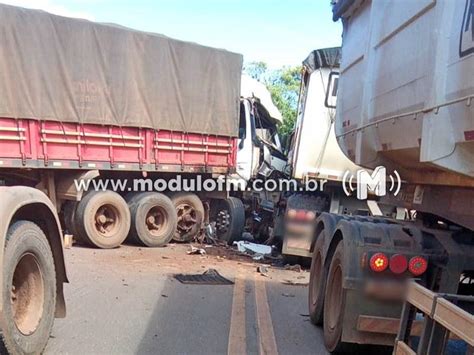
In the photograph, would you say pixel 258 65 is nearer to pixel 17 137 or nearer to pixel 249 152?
pixel 249 152

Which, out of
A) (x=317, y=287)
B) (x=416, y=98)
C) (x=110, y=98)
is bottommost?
(x=317, y=287)

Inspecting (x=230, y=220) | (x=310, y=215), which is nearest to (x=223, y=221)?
(x=230, y=220)

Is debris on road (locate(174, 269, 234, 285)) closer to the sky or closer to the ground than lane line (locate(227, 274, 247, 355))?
closer to the ground

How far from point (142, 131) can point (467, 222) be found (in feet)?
24.7

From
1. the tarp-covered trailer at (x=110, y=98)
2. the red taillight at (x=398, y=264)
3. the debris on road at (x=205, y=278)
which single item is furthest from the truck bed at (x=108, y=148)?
the red taillight at (x=398, y=264)

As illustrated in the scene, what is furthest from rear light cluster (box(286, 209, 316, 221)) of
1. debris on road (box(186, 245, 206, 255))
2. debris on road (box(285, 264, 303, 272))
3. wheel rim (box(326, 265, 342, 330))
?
wheel rim (box(326, 265, 342, 330))

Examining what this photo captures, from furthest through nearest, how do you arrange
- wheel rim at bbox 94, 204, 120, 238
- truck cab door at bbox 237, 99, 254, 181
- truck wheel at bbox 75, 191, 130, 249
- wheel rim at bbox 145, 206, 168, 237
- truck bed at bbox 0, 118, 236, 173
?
truck cab door at bbox 237, 99, 254, 181
wheel rim at bbox 145, 206, 168, 237
wheel rim at bbox 94, 204, 120, 238
truck wheel at bbox 75, 191, 130, 249
truck bed at bbox 0, 118, 236, 173

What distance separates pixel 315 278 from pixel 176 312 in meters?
1.59

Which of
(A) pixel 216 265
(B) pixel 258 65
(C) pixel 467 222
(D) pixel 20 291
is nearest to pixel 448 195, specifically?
(C) pixel 467 222

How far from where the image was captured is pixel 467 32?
2.78 meters

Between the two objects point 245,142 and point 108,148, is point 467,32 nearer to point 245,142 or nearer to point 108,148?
point 108,148

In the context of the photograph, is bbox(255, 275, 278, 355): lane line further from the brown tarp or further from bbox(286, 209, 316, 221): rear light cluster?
the brown tarp

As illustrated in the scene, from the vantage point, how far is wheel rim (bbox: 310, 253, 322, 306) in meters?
5.78

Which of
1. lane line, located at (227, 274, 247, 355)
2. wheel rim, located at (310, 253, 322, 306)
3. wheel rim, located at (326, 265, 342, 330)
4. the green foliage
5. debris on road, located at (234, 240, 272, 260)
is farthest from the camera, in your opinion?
the green foliage
